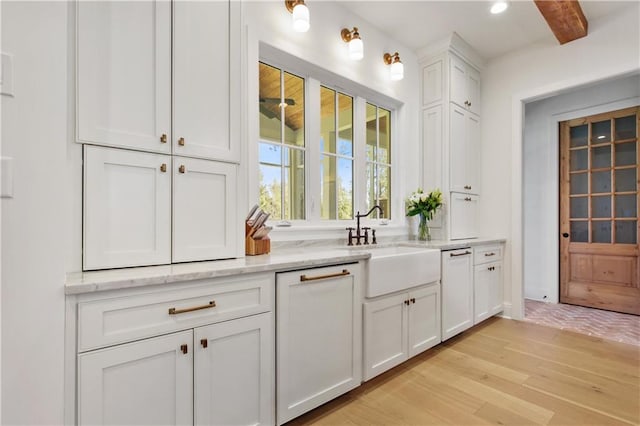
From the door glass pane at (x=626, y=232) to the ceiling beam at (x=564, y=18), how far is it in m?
2.14

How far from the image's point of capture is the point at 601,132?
3842 mm

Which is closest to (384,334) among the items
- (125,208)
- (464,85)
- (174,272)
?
(174,272)

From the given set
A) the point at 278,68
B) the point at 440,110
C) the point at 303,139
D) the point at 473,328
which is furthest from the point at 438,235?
the point at 278,68

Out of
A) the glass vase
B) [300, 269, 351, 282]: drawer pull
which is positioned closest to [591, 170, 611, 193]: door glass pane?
the glass vase

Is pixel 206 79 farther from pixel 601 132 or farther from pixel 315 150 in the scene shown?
pixel 601 132

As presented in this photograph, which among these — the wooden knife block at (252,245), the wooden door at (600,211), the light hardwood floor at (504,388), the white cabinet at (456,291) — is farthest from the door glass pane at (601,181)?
the wooden knife block at (252,245)

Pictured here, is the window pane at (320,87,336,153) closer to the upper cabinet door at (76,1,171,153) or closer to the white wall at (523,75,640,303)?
the upper cabinet door at (76,1,171,153)

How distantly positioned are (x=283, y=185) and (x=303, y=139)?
427mm

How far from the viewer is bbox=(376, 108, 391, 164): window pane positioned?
3260mm

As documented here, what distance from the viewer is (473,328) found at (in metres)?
3.12

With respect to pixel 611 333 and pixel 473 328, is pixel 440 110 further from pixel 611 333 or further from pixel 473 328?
pixel 611 333

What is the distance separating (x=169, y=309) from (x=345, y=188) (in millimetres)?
1963

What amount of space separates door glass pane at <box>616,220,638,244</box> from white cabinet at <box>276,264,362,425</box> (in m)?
3.64

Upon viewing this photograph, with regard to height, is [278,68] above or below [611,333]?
above
